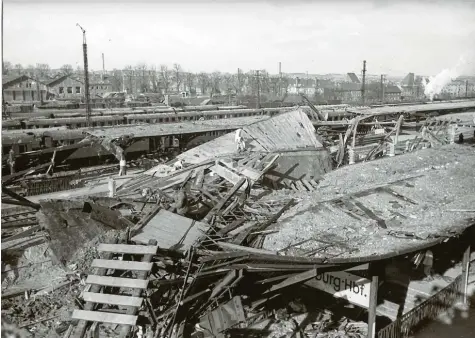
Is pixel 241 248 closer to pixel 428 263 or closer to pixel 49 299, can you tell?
pixel 49 299

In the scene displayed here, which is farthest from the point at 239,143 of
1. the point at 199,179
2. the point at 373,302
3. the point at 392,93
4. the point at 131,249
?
the point at 392,93

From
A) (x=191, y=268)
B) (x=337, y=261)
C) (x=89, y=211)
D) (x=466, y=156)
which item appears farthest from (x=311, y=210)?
(x=466, y=156)

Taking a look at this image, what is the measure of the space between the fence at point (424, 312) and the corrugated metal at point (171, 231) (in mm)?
4726

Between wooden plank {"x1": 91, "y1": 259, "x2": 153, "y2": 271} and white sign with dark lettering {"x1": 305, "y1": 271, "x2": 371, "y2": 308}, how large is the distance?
12.6 ft

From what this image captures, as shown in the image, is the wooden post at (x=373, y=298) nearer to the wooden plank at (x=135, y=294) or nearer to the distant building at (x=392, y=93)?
the wooden plank at (x=135, y=294)

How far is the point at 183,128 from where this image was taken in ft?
108

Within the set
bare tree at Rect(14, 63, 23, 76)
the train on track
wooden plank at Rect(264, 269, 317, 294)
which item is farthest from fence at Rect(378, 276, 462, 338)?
the train on track

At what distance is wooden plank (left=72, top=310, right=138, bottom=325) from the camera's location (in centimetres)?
705

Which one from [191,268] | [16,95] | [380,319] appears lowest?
[380,319]

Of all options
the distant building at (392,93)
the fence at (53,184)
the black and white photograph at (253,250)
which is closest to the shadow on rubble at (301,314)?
the black and white photograph at (253,250)

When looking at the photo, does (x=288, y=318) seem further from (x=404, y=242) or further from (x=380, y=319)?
(x=404, y=242)

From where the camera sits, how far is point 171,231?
985cm

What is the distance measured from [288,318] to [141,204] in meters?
5.05

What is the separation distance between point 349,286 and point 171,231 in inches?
166
